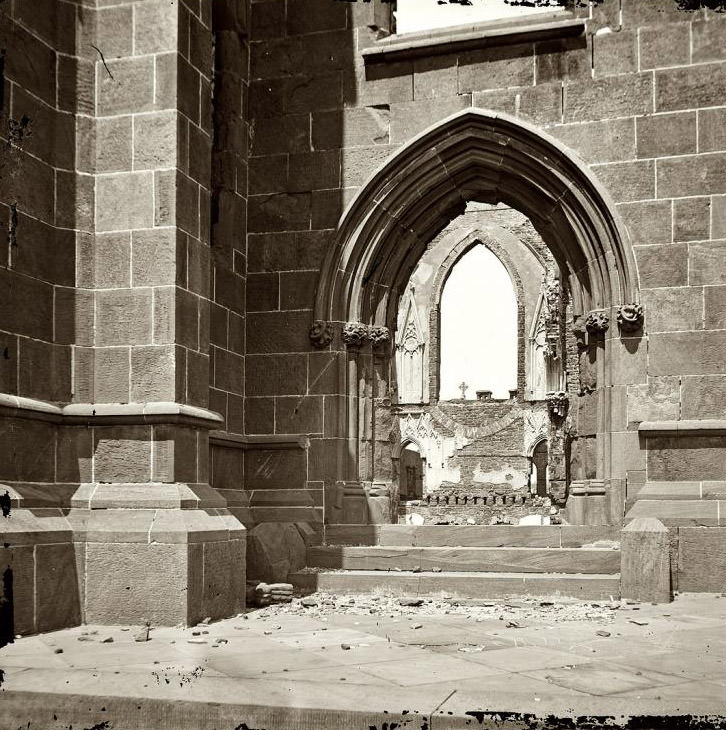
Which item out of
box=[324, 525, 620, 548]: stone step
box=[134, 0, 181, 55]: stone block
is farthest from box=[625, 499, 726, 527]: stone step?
box=[134, 0, 181, 55]: stone block

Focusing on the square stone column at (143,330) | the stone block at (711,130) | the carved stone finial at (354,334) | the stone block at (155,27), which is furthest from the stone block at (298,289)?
the stone block at (711,130)

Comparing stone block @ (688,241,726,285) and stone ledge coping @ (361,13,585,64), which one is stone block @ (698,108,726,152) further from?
stone ledge coping @ (361,13,585,64)

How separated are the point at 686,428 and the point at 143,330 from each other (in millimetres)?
4404

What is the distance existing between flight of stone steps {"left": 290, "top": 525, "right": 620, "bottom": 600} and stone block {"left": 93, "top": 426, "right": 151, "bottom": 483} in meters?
2.14

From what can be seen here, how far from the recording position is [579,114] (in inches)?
360

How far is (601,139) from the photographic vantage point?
905 centimetres

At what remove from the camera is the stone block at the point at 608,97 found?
29.4 ft

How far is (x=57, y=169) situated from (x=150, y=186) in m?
0.59

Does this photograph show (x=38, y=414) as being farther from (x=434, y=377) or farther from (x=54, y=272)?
(x=434, y=377)

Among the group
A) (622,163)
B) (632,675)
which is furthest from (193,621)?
(622,163)

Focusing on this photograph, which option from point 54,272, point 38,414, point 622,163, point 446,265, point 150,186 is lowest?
point 38,414

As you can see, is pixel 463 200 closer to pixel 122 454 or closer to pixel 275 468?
pixel 275 468

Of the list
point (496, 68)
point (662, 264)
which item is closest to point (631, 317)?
point (662, 264)

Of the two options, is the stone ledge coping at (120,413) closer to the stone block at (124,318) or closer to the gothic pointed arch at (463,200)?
the stone block at (124,318)
